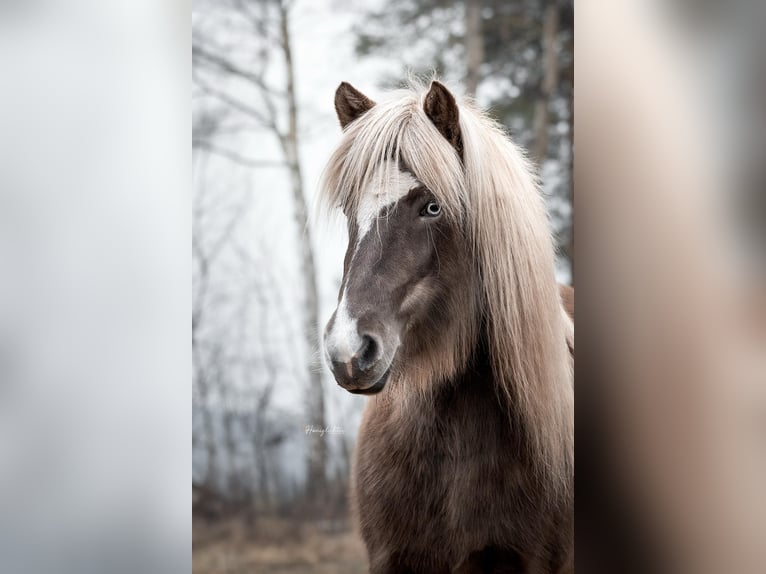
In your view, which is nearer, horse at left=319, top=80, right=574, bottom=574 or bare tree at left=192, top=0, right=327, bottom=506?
horse at left=319, top=80, right=574, bottom=574

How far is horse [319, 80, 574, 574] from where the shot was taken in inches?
70.8

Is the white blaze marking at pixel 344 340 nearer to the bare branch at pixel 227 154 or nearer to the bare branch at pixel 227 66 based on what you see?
the bare branch at pixel 227 154

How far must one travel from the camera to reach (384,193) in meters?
1.80

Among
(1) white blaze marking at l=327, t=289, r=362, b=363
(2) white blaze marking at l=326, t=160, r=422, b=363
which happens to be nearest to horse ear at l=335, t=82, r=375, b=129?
(2) white blaze marking at l=326, t=160, r=422, b=363

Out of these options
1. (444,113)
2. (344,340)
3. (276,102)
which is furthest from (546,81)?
(344,340)

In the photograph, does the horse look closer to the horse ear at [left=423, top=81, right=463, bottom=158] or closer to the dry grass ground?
the horse ear at [left=423, top=81, right=463, bottom=158]

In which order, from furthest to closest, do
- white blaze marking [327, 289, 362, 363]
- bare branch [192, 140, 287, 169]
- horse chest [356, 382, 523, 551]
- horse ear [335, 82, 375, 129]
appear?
bare branch [192, 140, 287, 169]
horse ear [335, 82, 375, 129]
horse chest [356, 382, 523, 551]
white blaze marking [327, 289, 362, 363]
